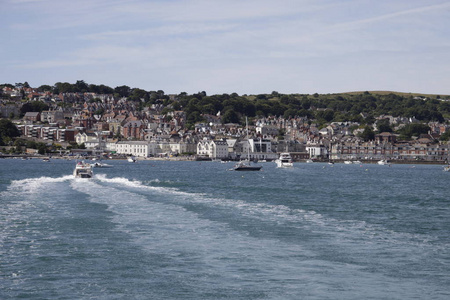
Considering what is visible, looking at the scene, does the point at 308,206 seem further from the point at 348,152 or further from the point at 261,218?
the point at 348,152

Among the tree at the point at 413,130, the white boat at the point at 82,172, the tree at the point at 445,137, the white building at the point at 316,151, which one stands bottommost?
the white building at the point at 316,151

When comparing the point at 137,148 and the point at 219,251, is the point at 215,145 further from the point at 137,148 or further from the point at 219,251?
the point at 219,251

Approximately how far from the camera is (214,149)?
15538cm

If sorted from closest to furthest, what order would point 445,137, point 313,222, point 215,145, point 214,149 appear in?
point 313,222, point 215,145, point 214,149, point 445,137

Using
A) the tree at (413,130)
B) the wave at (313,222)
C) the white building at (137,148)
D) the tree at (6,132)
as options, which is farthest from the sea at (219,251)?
the tree at (413,130)

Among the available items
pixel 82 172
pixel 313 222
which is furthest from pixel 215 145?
pixel 313 222

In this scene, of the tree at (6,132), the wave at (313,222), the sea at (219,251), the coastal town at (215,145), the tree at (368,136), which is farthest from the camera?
the tree at (368,136)

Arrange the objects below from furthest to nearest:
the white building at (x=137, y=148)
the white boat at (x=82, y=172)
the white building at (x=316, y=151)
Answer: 1. the white building at (x=316, y=151)
2. the white building at (x=137, y=148)
3. the white boat at (x=82, y=172)

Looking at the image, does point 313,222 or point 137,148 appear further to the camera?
point 137,148

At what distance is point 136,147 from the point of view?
530 ft

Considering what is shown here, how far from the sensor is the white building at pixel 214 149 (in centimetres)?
15512

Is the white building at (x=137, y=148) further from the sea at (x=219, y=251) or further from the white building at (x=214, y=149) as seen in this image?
the sea at (x=219, y=251)

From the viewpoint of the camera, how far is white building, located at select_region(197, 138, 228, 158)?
509 ft

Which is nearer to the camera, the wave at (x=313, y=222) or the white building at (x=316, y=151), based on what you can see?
the wave at (x=313, y=222)
